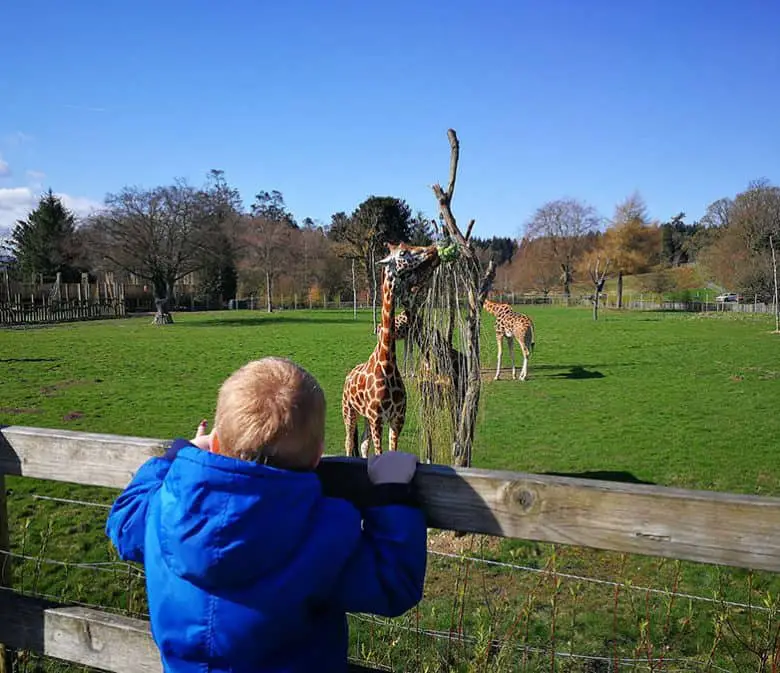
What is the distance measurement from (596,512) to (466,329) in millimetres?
3908

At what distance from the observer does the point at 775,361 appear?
743 inches

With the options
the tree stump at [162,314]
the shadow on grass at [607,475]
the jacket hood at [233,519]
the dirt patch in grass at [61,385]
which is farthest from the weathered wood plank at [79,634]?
the tree stump at [162,314]

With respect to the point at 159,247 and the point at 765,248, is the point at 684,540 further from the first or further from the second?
the point at 765,248

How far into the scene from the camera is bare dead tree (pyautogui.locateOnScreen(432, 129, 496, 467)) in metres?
5.72

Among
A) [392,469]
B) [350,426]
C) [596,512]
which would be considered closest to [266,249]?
[350,426]

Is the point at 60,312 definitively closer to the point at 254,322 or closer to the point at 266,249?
the point at 254,322

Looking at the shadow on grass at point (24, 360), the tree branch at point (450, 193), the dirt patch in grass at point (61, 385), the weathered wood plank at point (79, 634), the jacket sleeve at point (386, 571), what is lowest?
the dirt patch in grass at point (61, 385)

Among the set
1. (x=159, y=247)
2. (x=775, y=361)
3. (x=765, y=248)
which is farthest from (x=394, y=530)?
(x=765, y=248)

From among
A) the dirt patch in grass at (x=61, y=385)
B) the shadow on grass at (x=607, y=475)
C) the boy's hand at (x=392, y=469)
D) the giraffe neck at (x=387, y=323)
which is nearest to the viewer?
the boy's hand at (x=392, y=469)

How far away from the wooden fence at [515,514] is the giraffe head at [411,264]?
11.5 feet

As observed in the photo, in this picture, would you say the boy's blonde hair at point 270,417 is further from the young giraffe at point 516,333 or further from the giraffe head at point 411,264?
the young giraffe at point 516,333

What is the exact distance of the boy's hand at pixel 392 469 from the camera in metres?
1.84

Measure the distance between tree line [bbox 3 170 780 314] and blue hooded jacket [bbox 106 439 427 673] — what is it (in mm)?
29064

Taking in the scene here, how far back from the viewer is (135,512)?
1938mm
